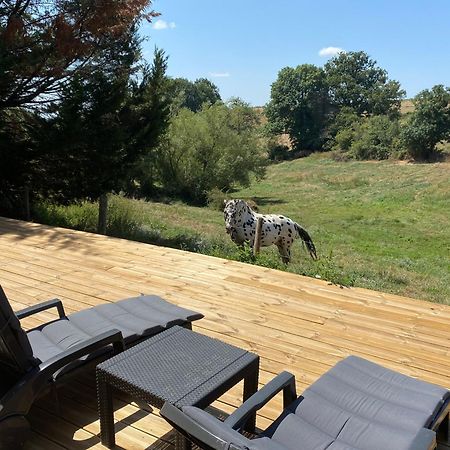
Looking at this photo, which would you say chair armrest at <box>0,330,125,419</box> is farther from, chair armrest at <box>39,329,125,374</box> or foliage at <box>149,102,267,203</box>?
foliage at <box>149,102,267,203</box>

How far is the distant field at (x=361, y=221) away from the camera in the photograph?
23.3ft

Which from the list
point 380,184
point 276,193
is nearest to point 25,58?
point 276,193

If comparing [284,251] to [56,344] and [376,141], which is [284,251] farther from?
[376,141]

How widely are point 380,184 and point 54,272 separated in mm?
22263

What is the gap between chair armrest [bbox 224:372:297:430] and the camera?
1.40 metres

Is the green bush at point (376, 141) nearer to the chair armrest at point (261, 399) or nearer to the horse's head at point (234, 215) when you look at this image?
the horse's head at point (234, 215)

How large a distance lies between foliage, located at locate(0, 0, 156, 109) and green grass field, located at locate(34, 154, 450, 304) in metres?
3.17

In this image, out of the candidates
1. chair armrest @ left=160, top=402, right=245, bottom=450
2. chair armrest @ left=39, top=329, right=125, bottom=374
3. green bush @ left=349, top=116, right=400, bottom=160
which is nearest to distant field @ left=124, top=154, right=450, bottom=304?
green bush @ left=349, top=116, right=400, bottom=160

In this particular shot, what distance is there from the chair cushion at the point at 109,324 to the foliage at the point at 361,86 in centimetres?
4323

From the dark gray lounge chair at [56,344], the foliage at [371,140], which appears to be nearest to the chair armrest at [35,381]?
the dark gray lounge chair at [56,344]

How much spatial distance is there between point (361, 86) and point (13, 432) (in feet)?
170

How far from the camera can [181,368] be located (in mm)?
1716

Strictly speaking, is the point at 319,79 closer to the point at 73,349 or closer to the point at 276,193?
the point at 276,193

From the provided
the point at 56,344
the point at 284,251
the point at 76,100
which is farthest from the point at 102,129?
the point at 56,344
